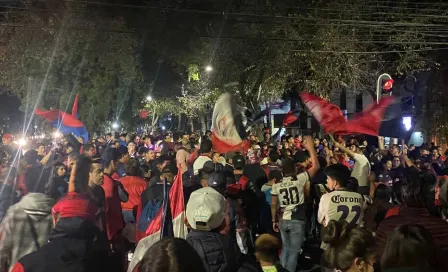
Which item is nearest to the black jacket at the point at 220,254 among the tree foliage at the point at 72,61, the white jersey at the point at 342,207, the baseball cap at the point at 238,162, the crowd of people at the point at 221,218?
the crowd of people at the point at 221,218

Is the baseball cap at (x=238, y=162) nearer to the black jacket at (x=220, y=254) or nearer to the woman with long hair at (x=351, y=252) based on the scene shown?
the woman with long hair at (x=351, y=252)

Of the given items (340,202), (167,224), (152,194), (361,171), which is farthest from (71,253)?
(361,171)

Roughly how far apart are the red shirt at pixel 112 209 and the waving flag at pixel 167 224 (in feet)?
5.62

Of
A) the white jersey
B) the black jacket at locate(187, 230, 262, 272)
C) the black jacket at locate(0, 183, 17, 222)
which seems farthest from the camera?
the white jersey

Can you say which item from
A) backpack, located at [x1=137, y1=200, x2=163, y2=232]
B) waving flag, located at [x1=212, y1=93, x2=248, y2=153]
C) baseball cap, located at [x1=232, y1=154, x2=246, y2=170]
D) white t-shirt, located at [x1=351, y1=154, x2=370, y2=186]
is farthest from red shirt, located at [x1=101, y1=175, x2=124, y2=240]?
white t-shirt, located at [x1=351, y1=154, x2=370, y2=186]

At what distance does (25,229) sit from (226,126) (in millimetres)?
5624

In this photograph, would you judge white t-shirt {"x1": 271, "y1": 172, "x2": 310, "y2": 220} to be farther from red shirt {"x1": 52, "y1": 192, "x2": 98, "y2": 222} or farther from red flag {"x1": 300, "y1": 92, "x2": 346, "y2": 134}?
red shirt {"x1": 52, "y1": 192, "x2": 98, "y2": 222}

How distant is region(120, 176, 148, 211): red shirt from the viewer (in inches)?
272

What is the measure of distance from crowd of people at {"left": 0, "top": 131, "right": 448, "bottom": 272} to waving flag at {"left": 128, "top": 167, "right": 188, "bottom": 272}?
98mm

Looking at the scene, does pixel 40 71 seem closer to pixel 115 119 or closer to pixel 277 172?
pixel 115 119

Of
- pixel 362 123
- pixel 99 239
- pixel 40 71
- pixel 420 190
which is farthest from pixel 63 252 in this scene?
pixel 40 71

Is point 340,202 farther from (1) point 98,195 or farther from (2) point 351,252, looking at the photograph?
(1) point 98,195

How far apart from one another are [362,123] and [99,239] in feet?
21.7

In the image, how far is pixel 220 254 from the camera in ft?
10.7
